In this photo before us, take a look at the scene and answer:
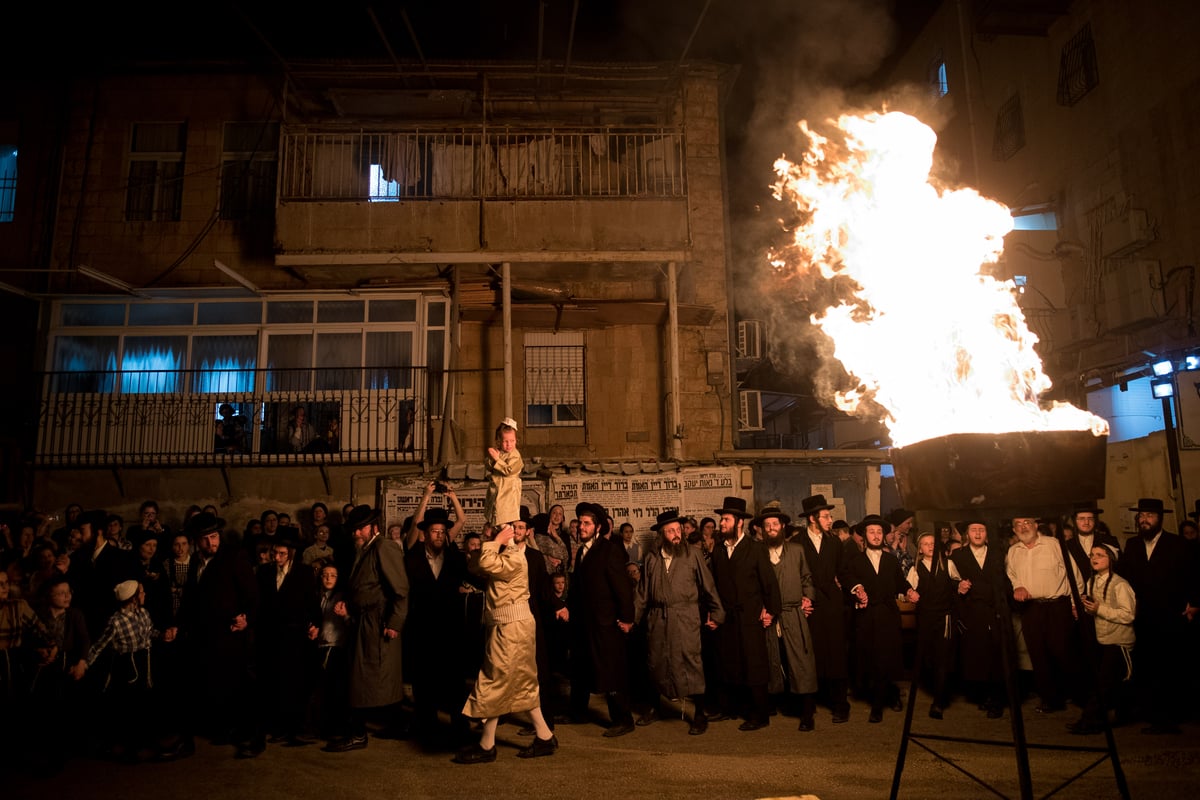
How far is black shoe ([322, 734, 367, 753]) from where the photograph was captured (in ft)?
22.4

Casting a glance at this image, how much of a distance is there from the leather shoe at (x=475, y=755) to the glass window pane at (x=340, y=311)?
32.4ft

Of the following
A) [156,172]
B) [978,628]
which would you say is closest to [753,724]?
[978,628]

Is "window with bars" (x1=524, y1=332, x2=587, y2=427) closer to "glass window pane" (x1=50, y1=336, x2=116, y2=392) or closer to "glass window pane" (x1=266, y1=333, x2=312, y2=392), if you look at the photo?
"glass window pane" (x1=266, y1=333, x2=312, y2=392)

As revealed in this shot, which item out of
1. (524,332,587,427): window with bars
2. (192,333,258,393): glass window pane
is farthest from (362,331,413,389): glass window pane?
(524,332,587,427): window with bars

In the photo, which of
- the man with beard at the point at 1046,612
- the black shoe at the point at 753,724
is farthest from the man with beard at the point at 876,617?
the man with beard at the point at 1046,612

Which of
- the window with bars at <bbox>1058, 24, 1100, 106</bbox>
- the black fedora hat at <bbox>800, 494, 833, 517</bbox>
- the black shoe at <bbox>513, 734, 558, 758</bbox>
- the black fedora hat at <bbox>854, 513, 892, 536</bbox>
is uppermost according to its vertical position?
the window with bars at <bbox>1058, 24, 1100, 106</bbox>

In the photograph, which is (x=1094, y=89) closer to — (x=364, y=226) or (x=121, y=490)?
(x=364, y=226)

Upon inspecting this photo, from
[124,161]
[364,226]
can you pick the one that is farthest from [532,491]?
[124,161]

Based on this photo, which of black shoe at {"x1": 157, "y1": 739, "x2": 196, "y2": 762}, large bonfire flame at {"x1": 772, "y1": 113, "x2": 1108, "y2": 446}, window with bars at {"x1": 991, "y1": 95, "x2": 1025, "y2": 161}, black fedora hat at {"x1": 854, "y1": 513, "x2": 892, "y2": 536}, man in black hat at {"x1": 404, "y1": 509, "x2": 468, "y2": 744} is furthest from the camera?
window with bars at {"x1": 991, "y1": 95, "x2": 1025, "y2": 161}

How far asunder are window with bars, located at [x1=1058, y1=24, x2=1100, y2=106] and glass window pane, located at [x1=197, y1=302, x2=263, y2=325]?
16.8 m

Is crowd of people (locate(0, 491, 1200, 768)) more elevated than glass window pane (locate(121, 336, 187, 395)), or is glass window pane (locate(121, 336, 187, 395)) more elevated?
glass window pane (locate(121, 336, 187, 395))

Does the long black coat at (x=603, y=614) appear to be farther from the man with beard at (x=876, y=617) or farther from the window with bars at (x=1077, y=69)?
the window with bars at (x=1077, y=69)

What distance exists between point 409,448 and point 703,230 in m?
7.07

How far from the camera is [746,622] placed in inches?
300
